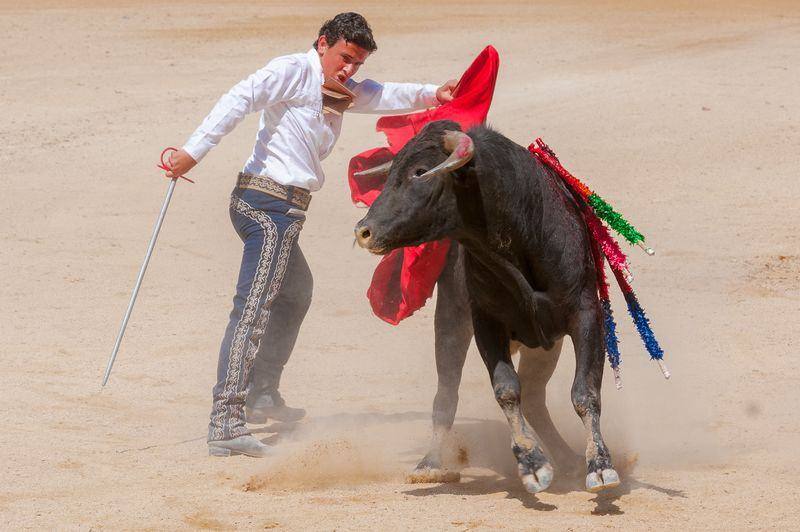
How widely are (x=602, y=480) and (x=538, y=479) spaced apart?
0.80 ft

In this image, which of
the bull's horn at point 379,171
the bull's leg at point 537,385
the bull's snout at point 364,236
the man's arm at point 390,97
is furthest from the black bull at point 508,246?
the man's arm at point 390,97

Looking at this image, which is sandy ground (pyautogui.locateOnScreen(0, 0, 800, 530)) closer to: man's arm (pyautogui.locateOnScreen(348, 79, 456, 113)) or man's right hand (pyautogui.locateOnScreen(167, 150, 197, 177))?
man's right hand (pyautogui.locateOnScreen(167, 150, 197, 177))

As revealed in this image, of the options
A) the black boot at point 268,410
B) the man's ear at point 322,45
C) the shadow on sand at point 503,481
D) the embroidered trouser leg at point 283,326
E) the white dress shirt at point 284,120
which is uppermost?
the man's ear at point 322,45

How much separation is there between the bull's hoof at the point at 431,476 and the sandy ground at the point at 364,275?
0.16ft

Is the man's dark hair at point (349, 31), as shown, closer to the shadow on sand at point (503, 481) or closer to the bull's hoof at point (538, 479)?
the shadow on sand at point (503, 481)

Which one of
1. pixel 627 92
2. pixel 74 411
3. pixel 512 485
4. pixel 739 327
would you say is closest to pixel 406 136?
pixel 512 485

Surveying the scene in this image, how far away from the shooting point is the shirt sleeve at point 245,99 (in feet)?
20.2

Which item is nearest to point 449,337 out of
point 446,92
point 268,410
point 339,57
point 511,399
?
point 511,399

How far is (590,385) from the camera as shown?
5.53 meters

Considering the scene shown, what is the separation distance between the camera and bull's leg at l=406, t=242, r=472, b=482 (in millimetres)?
6137

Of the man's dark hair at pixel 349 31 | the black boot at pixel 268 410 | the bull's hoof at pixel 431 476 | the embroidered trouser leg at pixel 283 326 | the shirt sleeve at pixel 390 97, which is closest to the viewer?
the bull's hoof at pixel 431 476

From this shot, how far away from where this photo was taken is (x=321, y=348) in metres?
8.85

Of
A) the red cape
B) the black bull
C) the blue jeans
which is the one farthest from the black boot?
the black bull

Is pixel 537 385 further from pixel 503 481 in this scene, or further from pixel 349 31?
pixel 349 31
